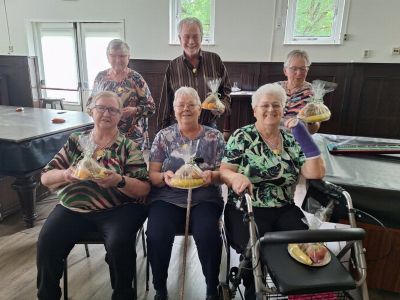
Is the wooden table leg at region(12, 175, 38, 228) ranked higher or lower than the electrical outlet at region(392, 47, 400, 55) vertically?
lower

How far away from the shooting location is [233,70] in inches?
191

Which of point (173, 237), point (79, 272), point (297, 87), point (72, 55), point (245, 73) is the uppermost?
point (72, 55)

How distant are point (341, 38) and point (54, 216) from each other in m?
4.45

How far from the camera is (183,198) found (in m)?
1.67

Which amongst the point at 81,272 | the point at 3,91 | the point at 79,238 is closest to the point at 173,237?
the point at 79,238

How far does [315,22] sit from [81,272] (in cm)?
452

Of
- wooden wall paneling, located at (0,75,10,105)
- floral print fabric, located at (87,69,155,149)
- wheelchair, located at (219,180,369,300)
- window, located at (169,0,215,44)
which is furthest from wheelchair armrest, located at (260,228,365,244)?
wooden wall paneling, located at (0,75,10,105)

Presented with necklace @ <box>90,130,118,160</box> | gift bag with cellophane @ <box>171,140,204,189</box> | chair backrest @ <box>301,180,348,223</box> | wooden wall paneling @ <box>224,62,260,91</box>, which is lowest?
chair backrest @ <box>301,180,348,223</box>

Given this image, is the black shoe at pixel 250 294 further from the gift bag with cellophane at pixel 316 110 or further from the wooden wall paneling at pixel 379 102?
the wooden wall paneling at pixel 379 102

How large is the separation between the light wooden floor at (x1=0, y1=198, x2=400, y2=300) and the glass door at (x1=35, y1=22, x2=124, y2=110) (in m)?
3.98

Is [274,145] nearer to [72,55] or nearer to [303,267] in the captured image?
[303,267]

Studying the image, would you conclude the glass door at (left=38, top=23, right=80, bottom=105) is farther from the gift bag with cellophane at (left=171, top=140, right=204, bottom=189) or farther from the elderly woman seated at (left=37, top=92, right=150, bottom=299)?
the gift bag with cellophane at (left=171, top=140, right=204, bottom=189)

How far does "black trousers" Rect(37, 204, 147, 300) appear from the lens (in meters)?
1.45

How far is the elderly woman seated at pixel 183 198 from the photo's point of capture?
5.00 feet
